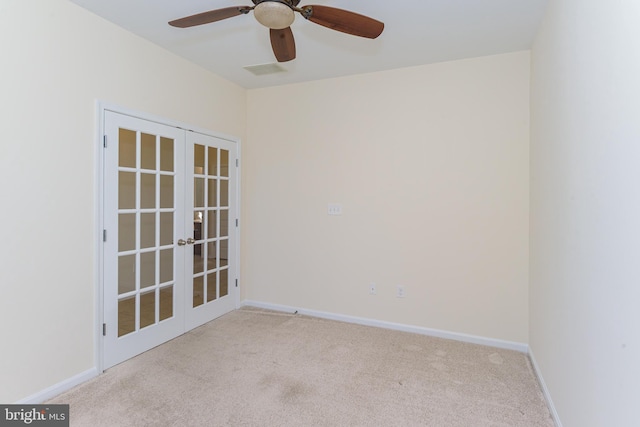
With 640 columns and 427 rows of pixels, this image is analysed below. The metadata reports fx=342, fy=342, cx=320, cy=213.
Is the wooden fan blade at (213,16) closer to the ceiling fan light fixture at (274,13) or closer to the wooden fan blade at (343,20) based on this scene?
the ceiling fan light fixture at (274,13)

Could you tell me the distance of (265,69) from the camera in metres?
3.65

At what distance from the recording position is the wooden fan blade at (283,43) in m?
2.15

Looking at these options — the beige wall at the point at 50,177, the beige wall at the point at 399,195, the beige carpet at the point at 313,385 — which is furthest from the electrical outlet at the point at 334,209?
the beige wall at the point at 50,177

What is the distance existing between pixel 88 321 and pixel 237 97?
286cm

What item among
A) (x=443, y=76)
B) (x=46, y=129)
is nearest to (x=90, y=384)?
(x=46, y=129)

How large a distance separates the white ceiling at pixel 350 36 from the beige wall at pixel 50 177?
1.06 ft

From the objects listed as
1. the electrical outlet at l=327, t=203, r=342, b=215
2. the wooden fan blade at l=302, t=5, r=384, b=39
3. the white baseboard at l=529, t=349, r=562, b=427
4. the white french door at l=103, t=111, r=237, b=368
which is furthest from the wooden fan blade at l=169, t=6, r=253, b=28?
the white baseboard at l=529, t=349, r=562, b=427

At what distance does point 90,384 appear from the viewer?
2516mm

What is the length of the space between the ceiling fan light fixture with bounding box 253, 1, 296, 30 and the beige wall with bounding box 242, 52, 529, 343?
196cm

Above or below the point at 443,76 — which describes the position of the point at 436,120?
below

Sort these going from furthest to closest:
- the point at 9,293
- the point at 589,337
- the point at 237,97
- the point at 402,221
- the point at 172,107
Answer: the point at 237,97
the point at 402,221
the point at 172,107
the point at 9,293
the point at 589,337

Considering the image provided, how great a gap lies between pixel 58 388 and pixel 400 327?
296cm

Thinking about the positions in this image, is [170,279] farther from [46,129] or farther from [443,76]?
[443,76]

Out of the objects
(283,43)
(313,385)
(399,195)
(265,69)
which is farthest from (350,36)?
(313,385)
